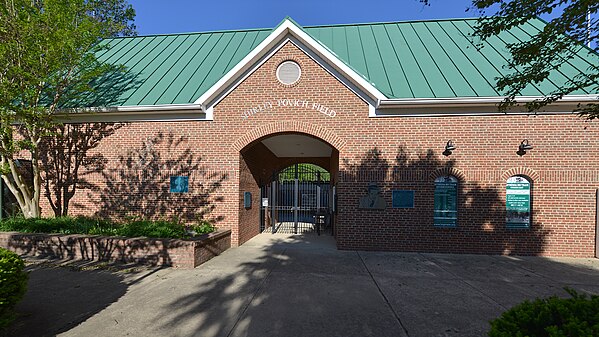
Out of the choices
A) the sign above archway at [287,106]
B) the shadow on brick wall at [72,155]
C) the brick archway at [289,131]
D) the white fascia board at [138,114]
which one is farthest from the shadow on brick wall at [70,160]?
the sign above archway at [287,106]

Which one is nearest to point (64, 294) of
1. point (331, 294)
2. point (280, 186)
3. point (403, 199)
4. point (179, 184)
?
point (179, 184)

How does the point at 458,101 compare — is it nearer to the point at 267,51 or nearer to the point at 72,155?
the point at 267,51

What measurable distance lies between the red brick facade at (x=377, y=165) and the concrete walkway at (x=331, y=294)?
797 mm

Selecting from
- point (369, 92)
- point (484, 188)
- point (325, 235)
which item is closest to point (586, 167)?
point (484, 188)

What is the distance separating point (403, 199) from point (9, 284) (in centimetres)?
895

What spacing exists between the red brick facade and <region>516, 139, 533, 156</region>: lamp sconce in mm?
132

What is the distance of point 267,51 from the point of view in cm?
904

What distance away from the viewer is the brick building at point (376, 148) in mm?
8242

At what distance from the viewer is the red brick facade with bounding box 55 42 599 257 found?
8.23m

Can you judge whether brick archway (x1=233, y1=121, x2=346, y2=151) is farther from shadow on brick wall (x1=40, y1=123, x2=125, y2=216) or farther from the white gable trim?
Result: shadow on brick wall (x1=40, y1=123, x2=125, y2=216)

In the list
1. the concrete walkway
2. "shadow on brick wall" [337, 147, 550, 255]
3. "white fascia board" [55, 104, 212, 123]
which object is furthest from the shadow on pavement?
"shadow on brick wall" [337, 147, 550, 255]

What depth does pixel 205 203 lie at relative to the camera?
9.30m

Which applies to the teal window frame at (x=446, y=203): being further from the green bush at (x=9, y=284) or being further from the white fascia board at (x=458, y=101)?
the green bush at (x=9, y=284)

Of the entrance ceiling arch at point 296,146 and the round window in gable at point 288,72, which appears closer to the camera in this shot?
the round window in gable at point 288,72
